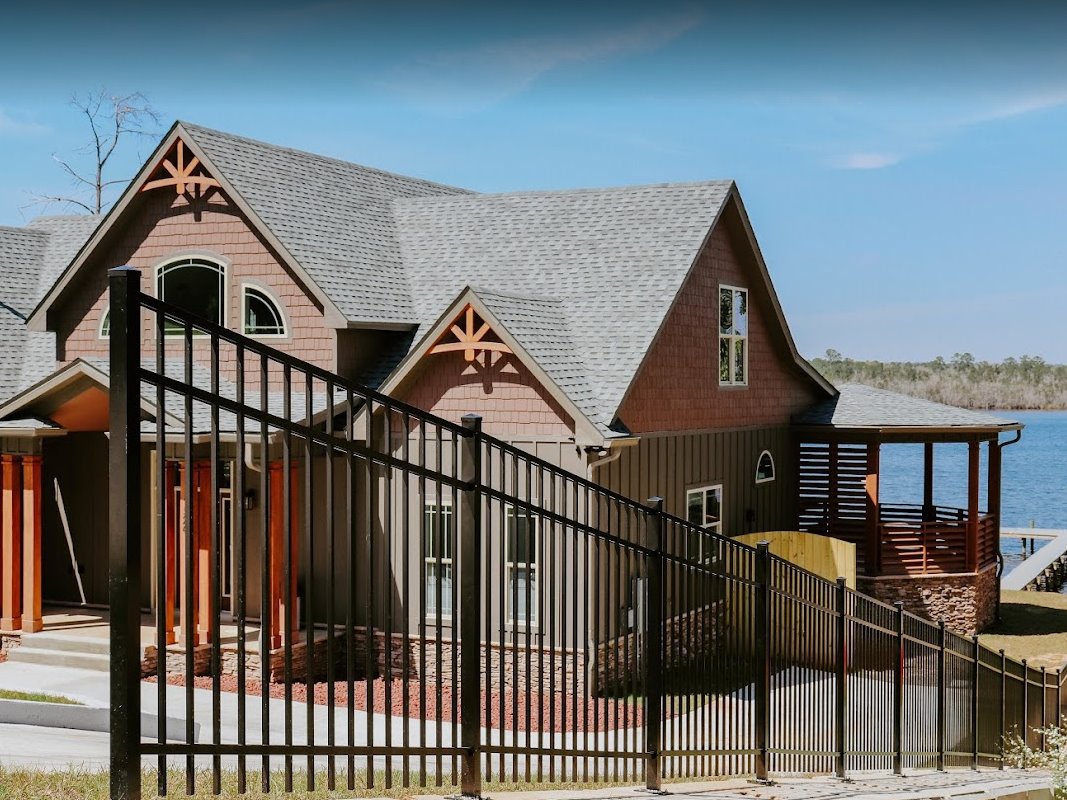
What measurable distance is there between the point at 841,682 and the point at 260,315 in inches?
427

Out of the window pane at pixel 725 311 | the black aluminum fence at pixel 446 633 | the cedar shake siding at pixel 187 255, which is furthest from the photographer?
the window pane at pixel 725 311

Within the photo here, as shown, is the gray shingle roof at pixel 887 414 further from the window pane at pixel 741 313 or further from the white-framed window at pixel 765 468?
the window pane at pixel 741 313

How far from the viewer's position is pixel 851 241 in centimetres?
12544

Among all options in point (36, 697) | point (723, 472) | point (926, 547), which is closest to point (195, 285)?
point (36, 697)

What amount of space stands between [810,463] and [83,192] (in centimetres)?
2592

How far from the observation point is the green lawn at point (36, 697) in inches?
529

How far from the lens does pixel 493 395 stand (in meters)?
16.2

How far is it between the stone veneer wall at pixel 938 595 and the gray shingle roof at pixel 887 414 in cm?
273

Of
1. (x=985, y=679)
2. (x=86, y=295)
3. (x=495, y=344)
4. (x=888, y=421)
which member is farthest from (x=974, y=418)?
(x=86, y=295)

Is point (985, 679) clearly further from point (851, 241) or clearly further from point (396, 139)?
point (851, 241)

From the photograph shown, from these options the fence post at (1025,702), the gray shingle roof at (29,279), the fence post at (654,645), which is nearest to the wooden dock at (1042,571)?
the fence post at (1025,702)

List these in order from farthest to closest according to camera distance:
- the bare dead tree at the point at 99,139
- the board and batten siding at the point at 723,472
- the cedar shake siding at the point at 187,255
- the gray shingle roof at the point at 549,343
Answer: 1. the bare dead tree at the point at 99,139
2. the cedar shake siding at the point at 187,255
3. the board and batten siding at the point at 723,472
4. the gray shingle roof at the point at 549,343

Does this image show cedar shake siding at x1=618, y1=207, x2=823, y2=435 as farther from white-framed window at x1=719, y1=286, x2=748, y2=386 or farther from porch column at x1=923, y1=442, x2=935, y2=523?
porch column at x1=923, y1=442, x2=935, y2=523

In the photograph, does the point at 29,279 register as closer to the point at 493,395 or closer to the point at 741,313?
the point at 493,395
